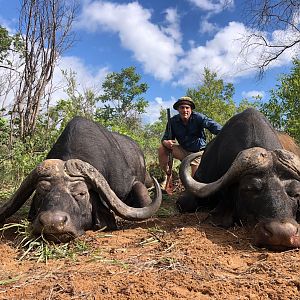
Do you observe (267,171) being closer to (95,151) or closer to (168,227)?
(168,227)

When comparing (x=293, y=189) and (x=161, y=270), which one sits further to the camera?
(x=293, y=189)

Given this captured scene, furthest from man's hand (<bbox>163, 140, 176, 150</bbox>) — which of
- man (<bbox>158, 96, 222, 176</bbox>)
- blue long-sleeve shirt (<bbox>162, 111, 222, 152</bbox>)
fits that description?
blue long-sleeve shirt (<bbox>162, 111, 222, 152</bbox>)

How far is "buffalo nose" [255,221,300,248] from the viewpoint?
3.21m

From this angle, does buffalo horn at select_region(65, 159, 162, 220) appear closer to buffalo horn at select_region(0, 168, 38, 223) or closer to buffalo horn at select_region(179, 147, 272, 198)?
buffalo horn at select_region(0, 168, 38, 223)

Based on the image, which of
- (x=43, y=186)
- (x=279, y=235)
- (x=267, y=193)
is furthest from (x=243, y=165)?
(x=43, y=186)

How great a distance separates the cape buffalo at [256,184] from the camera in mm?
3379

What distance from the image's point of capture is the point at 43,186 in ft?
13.0

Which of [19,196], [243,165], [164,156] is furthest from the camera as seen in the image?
[164,156]

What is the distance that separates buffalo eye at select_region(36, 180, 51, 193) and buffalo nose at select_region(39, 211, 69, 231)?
1.34ft

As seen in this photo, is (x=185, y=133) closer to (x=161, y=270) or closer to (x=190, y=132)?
(x=190, y=132)

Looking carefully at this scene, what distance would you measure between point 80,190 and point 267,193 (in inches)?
74.3

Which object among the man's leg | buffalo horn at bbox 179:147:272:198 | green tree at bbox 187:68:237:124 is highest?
green tree at bbox 187:68:237:124

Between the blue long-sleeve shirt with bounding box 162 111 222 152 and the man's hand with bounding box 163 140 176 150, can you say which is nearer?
the blue long-sleeve shirt with bounding box 162 111 222 152

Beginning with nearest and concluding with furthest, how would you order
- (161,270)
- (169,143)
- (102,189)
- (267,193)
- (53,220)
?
(161,270)
(53,220)
(267,193)
(102,189)
(169,143)
